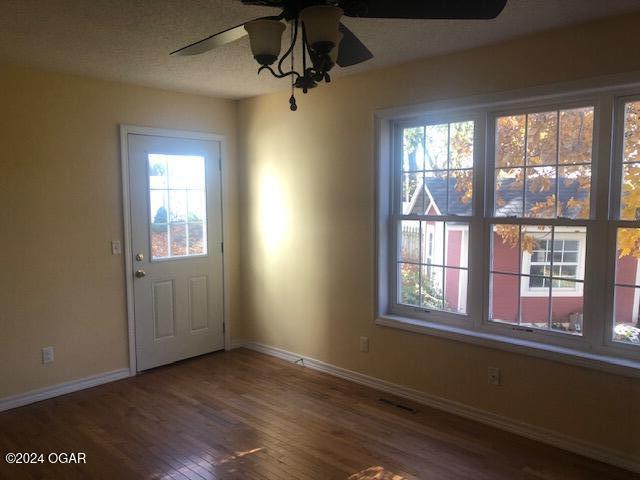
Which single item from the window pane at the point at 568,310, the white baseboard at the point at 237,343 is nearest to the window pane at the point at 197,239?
the white baseboard at the point at 237,343

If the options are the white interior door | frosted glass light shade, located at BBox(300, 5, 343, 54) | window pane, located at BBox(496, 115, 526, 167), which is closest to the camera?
frosted glass light shade, located at BBox(300, 5, 343, 54)

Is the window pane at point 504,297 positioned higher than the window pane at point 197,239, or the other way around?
the window pane at point 197,239

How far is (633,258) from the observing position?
2652 mm

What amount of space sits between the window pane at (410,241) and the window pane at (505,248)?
585 millimetres

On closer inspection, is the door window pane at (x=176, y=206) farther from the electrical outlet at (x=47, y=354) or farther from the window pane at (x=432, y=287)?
the window pane at (x=432, y=287)

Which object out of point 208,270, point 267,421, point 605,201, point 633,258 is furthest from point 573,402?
point 208,270

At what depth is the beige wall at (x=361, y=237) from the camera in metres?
2.70

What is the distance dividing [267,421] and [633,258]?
2.45m

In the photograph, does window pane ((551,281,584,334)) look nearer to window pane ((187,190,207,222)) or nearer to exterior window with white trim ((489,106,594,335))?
exterior window with white trim ((489,106,594,335))

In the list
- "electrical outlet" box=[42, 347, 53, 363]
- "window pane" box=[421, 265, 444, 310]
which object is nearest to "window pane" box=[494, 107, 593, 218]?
"window pane" box=[421, 265, 444, 310]

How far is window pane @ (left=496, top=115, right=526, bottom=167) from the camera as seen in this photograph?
303 cm

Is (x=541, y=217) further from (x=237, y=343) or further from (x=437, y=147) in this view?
(x=237, y=343)

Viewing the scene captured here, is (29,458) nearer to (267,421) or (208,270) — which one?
(267,421)

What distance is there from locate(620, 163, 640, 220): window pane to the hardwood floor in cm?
140
